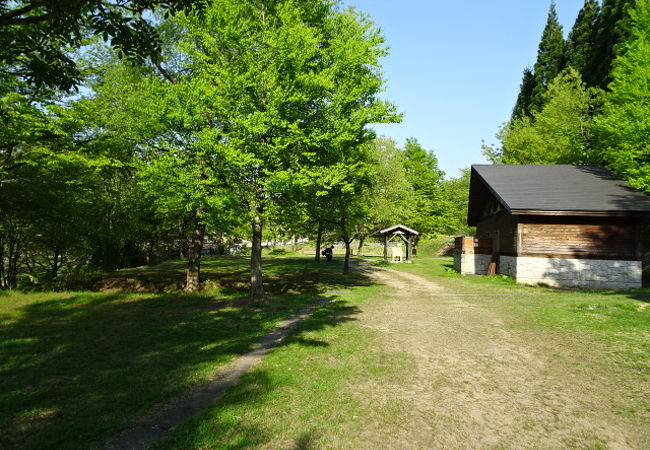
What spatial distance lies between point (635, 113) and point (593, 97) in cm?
2668

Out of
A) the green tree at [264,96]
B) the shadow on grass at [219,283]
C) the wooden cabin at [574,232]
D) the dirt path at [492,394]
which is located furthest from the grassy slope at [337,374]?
the wooden cabin at [574,232]

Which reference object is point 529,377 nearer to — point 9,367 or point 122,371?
point 122,371

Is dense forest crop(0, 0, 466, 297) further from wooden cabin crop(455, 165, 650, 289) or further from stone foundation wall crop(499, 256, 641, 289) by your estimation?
stone foundation wall crop(499, 256, 641, 289)

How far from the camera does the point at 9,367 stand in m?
6.61

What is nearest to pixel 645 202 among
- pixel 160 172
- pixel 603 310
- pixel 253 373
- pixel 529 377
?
pixel 603 310

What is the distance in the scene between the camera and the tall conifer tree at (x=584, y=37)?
49438 millimetres

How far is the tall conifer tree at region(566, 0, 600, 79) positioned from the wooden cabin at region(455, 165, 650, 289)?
38.2 meters

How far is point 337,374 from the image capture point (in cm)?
639

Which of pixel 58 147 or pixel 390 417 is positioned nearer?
pixel 390 417

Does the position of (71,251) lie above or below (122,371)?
above

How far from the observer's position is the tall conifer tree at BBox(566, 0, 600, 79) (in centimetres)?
4944

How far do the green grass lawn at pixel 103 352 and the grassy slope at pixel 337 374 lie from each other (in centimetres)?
109

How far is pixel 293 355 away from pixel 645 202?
20412mm

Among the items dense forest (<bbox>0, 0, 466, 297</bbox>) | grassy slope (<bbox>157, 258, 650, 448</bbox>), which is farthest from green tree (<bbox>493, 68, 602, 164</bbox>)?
grassy slope (<bbox>157, 258, 650, 448</bbox>)
